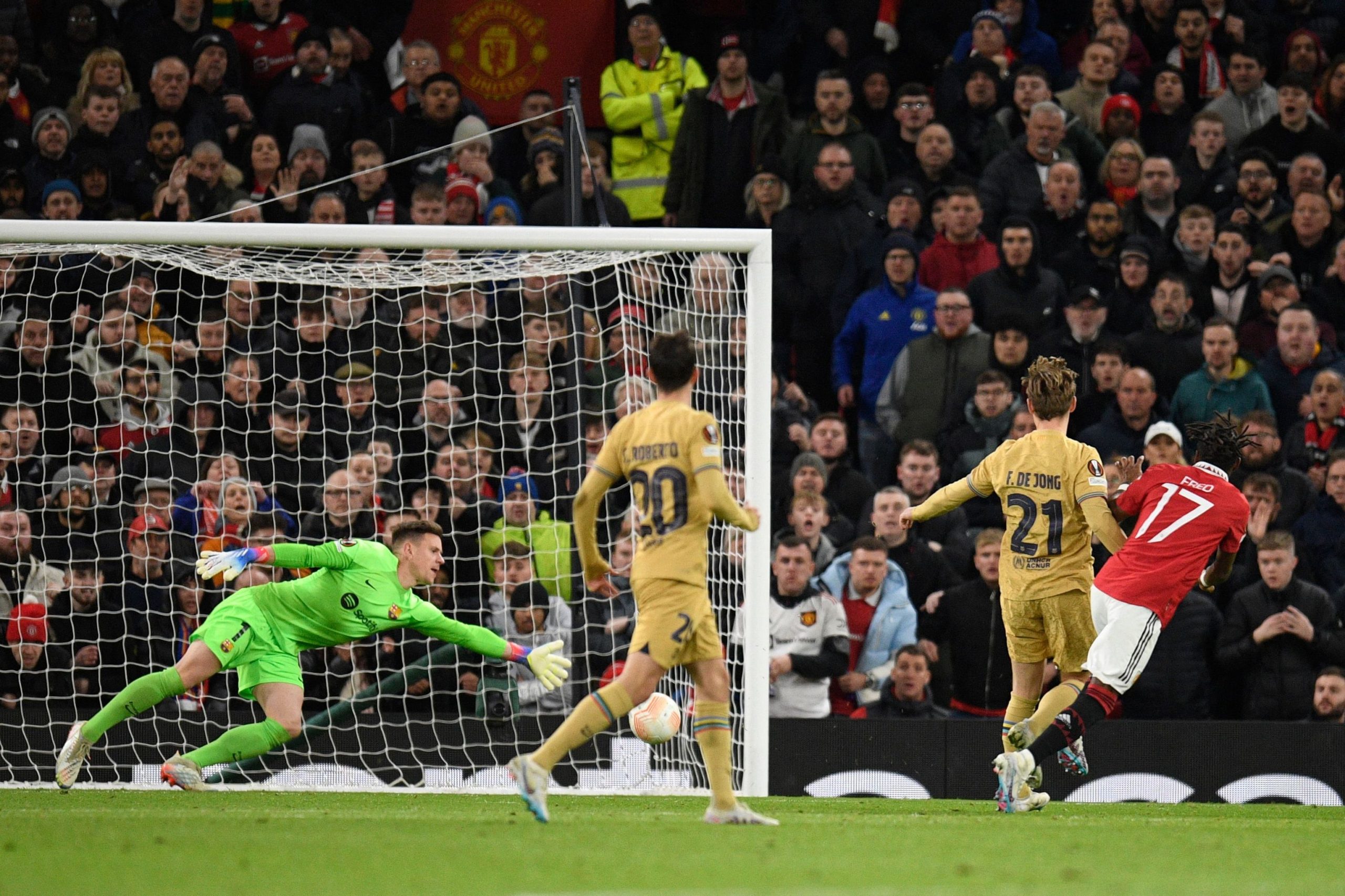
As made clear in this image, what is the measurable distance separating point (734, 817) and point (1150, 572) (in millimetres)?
2348

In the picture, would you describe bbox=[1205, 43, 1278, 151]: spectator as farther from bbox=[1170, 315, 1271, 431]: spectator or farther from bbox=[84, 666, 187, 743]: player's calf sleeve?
bbox=[84, 666, 187, 743]: player's calf sleeve

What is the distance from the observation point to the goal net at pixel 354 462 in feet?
30.8

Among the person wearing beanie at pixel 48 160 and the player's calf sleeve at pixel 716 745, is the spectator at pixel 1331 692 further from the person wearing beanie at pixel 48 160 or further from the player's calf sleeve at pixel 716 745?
the person wearing beanie at pixel 48 160

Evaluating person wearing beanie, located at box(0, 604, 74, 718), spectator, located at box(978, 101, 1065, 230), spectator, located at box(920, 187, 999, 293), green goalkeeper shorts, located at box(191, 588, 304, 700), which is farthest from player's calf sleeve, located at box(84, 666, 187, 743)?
spectator, located at box(978, 101, 1065, 230)

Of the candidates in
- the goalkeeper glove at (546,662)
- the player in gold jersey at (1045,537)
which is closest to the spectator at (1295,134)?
the player in gold jersey at (1045,537)

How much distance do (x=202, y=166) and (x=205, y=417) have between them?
82.4 inches

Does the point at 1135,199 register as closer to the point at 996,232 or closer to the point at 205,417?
the point at 996,232

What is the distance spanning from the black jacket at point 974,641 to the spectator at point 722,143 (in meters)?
3.92

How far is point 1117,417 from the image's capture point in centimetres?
1068

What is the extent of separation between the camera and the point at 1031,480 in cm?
760

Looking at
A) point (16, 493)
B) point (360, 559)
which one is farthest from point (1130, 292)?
point (16, 493)

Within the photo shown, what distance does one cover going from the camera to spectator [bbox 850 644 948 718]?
977 centimetres

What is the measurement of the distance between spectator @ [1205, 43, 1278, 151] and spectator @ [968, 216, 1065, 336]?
2503 mm

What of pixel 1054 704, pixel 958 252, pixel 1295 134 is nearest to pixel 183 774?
pixel 1054 704
